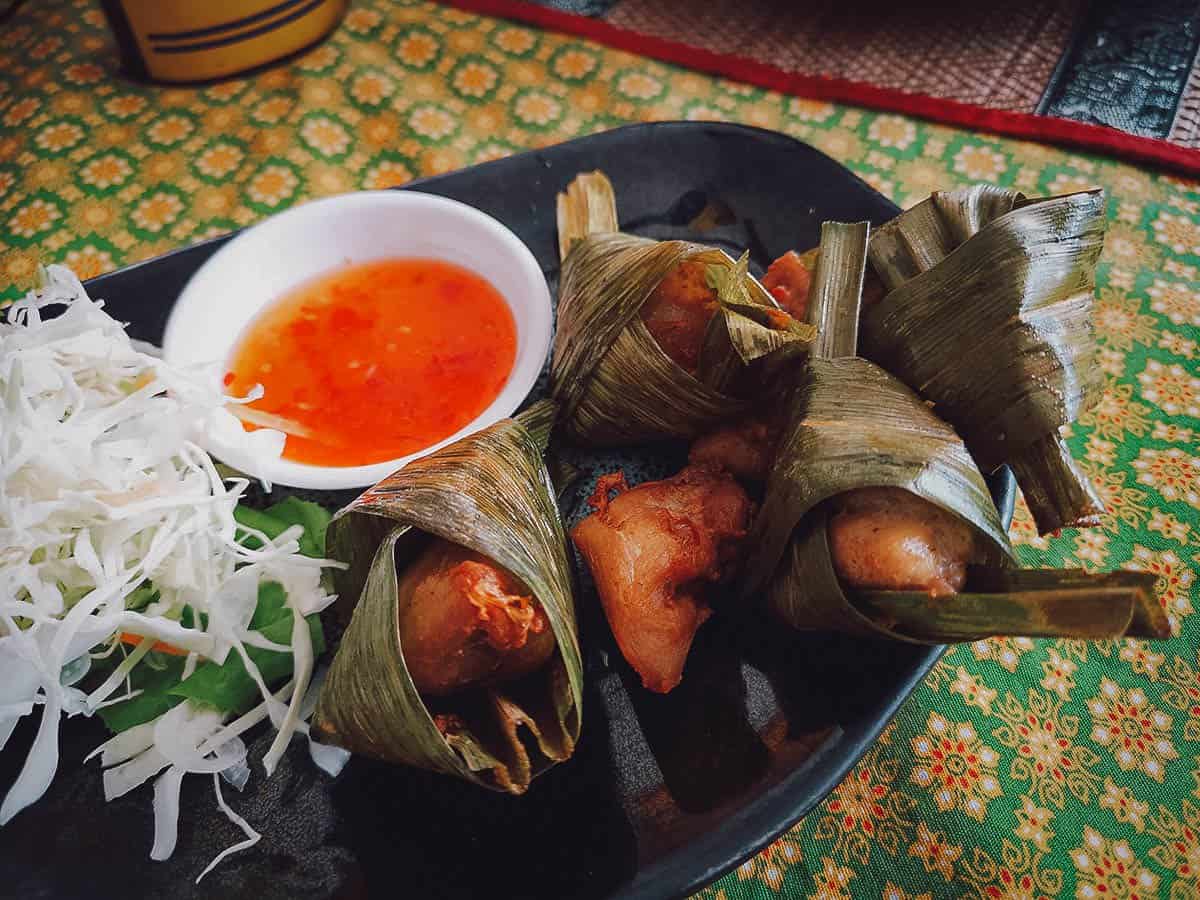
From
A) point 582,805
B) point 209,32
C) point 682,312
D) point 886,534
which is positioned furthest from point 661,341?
point 209,32

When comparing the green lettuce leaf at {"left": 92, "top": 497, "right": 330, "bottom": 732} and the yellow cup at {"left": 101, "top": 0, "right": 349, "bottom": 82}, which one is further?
the yellow cup at {"left": 101, "top": 0, "right": 349, "bottom": 82}

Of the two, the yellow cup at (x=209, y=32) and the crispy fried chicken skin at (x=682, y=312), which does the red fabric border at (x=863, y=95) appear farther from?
the crispy fried chicken skin at (x=682, y=312)

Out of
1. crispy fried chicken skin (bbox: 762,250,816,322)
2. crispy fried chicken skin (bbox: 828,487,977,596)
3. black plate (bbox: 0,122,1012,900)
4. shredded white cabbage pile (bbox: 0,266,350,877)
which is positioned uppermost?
crispy fried chicken skin (bbox: 762,250,816,322)

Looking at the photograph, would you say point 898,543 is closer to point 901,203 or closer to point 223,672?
point 223,672

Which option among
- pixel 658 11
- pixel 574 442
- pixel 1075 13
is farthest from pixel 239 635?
pixel 1075 13

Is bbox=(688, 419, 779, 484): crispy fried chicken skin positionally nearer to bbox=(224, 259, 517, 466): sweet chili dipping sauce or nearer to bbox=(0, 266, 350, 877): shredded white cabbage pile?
bbox=(224, 259, 517, 466): sweet chili dipping sauce

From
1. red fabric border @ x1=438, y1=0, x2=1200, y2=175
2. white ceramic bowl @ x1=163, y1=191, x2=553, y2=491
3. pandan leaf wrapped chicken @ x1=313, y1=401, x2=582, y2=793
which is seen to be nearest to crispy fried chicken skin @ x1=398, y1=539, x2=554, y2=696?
pandan leaf wrapped chicken @ x1=313, y1=401, x2=582, y2=793
